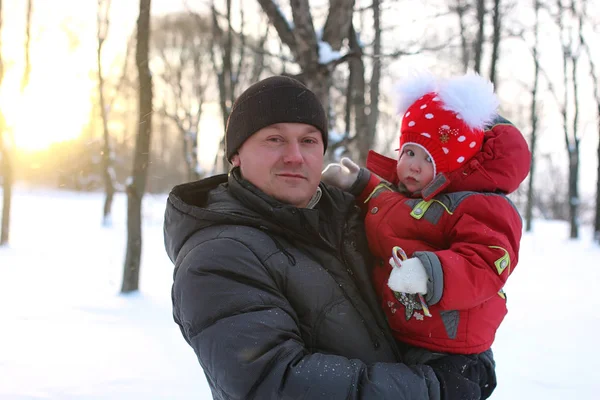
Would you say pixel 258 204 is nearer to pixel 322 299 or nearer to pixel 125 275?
pixel 322 299

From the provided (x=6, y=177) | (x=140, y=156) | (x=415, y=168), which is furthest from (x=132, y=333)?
(x=6, y=177)

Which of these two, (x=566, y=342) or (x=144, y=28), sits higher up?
(x=144, y=28)

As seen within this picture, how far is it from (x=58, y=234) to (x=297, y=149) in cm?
1349

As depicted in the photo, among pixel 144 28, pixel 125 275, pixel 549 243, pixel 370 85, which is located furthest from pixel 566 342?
pixel 549 243

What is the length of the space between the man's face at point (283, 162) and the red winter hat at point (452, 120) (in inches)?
17.6

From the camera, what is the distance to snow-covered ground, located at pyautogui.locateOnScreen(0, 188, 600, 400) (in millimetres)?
3787

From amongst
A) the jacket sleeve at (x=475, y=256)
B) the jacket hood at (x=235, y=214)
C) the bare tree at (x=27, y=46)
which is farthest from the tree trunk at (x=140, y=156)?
the bare tree at (x=27, y=46)

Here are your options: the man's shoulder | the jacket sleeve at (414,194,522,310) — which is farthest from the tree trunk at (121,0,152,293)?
the jacket sleeve at (414,194,522,310)

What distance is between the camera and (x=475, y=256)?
4.79 feet

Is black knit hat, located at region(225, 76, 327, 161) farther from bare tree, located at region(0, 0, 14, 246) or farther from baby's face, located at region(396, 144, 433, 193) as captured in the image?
bare tree, located at region(0, 0, 14, 246)

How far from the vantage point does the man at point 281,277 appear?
120cm

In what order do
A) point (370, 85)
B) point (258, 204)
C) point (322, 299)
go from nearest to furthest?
point (322, 299)
point (258, 204)
point (370, 85)

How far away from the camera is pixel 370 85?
460 inches

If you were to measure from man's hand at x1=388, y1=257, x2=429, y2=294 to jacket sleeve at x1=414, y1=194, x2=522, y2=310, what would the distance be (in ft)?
0.07
